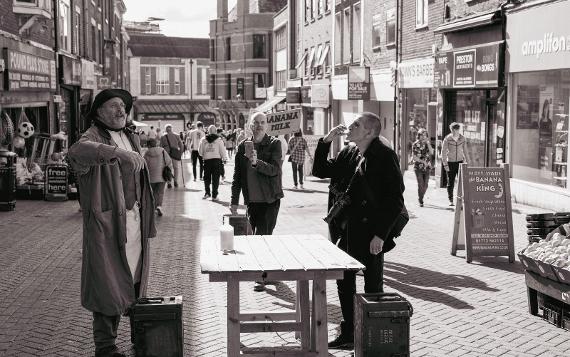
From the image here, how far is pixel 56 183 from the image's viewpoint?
63.8 feet

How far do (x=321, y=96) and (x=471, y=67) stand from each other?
17.7m

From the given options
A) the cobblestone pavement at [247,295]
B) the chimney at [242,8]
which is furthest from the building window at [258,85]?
the cobblestone pavement at [247,295]

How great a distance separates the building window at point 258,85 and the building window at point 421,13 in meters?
43.7

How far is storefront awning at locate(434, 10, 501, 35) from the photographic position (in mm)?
18641

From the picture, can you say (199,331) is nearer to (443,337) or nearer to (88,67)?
(443,337)

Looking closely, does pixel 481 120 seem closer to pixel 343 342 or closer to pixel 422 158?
pixel 422 158

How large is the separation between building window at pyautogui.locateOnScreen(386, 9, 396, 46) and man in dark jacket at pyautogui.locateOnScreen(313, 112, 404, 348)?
66.7 ft

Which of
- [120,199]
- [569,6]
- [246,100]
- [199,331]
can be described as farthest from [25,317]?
[246,100]

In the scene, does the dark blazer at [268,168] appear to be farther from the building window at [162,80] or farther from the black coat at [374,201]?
the building window at [162,80]

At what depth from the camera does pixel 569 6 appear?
15.4 m

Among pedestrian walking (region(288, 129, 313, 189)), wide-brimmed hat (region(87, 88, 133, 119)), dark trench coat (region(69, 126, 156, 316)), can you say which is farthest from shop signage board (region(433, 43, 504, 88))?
dark trench coat (region(69, 126, 156, 316))

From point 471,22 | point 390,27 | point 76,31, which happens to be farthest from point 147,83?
point 471,22

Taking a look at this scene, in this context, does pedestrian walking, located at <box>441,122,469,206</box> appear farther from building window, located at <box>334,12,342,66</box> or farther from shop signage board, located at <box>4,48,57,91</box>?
building window, located at <box>334,12,342,66</box>

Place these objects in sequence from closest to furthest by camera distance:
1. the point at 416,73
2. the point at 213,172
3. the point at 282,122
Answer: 1. the point at 282,122
2. the point at 213,172
3. the point at 416,73
